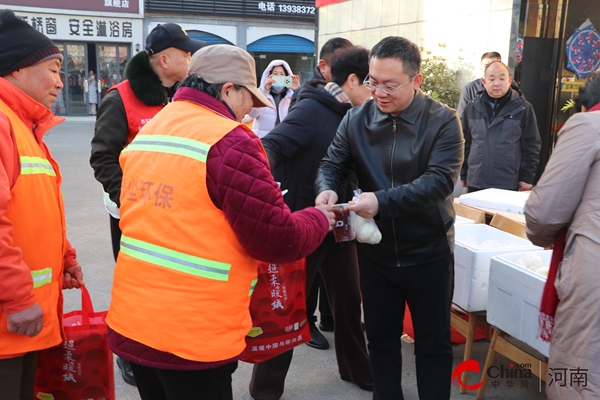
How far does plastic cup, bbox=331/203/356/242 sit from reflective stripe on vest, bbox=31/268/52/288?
1.21 m

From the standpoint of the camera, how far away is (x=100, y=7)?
2298cm

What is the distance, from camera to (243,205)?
181 cm

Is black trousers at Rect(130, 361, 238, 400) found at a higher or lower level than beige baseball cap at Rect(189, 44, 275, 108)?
lower

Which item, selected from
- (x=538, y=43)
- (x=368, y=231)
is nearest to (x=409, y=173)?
(x=368, y=231)

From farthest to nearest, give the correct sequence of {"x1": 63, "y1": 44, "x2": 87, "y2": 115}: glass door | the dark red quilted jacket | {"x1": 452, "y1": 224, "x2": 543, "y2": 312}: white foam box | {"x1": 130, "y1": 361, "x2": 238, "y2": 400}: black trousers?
{"x1": 63, "y1": 44, "x2": 87, "y2": 115}: glass door → {"x1": 452, "y1": 224, "x2": 543, "y2": 312}: white foam box → {"x1": 130, "y1": 361, "x2": 238, "y2": 400}: black trousers → the dark red quilted jacket

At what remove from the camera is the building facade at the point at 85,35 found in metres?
22.4

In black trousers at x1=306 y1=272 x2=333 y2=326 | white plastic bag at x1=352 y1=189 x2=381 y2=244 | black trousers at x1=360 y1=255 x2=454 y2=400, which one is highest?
white plastic bag at x1=352 y1=189 x2=381 y2=244

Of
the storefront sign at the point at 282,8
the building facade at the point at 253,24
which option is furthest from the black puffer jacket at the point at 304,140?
the storefront sign at the point at 282,8

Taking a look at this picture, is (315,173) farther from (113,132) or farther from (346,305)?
(113,132)

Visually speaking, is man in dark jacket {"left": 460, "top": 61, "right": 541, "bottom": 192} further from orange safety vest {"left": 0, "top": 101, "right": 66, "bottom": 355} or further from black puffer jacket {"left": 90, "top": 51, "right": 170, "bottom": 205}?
orange safety vest {"left": 0, "top": 101, "right": 66, "bottom": 355}

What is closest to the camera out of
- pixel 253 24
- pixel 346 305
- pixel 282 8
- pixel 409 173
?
pixel 409 173

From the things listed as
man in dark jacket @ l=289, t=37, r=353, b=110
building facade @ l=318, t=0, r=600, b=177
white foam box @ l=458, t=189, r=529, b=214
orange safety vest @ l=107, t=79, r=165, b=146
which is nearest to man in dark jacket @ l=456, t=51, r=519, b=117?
building facade @ l=318, t=0, r=600, b=177

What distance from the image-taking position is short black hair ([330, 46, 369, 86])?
125 inches

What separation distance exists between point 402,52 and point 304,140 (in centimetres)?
86
